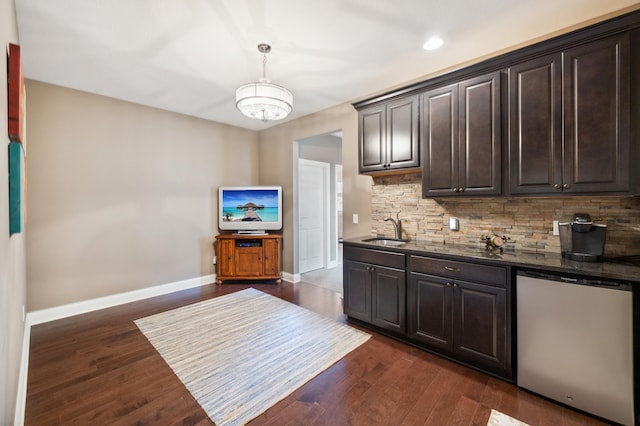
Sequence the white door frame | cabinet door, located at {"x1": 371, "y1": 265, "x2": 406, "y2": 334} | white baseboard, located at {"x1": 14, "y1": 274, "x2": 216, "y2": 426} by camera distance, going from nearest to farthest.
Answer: white baseboard, located at {"x1": 14, "y1": 274, "x2": 216, "y2": 426} < cabinet door, located at {"x1": 371, "y1": 265, "x2": 406, "y2": 334} < the white door frame

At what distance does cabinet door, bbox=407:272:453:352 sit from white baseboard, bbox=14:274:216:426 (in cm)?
288

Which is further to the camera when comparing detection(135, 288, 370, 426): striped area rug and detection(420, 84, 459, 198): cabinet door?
detection(420, 84, 459, 198): cabinet door

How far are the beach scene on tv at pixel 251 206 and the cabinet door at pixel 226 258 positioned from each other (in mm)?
470

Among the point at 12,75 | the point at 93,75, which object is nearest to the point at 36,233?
the point at 93,75

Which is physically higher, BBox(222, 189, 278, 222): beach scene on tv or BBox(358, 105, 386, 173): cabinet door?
BBox(358, 105, 386, 173): cabinet door

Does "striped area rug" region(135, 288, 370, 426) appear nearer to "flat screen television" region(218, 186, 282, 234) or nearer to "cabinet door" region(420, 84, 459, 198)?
"flat screen television" region(218, 186, 282, 234)

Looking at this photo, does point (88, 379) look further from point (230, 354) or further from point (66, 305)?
point (66, 305)

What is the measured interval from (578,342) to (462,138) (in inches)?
68.4

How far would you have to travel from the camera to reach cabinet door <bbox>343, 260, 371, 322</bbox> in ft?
9.76

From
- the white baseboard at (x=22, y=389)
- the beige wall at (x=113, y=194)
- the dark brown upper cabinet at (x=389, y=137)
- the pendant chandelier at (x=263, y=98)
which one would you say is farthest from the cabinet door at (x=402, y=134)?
the white baseboard at (x=22, y=389)

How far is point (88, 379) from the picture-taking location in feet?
7.23

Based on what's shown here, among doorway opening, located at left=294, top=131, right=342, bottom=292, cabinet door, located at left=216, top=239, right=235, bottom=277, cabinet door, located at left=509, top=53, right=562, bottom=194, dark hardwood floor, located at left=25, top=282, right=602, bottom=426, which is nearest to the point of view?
dark hardwood floor, located at left=25, top=282, right=602, bottom=426

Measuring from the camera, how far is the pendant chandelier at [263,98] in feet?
8.41

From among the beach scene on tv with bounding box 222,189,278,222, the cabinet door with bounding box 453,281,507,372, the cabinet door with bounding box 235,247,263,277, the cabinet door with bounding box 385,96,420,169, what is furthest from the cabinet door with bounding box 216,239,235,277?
the cabinet door with bounding box 453,281,507,372
